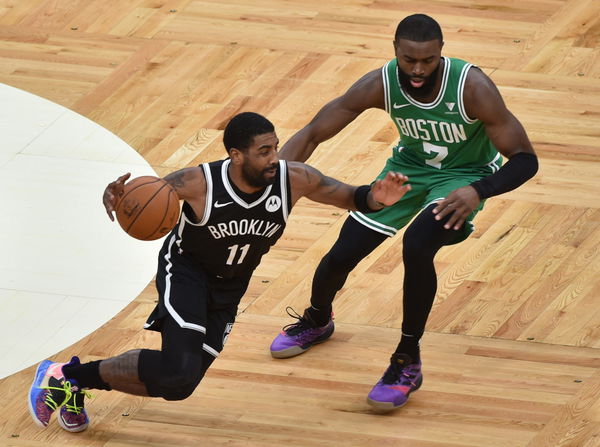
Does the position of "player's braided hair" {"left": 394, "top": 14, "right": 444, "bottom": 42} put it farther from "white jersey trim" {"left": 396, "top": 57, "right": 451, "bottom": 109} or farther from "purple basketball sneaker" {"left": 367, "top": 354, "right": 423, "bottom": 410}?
"purple basketball sneaker" {"left": 367, "top": 354, "right": 423, "bottom": 410}

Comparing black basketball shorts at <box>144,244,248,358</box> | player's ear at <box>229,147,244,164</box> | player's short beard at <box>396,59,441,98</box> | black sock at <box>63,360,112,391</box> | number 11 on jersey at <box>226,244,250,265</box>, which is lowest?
black sock at <box>63,360,112,391</box>

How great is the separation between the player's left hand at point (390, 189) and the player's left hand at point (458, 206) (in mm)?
192

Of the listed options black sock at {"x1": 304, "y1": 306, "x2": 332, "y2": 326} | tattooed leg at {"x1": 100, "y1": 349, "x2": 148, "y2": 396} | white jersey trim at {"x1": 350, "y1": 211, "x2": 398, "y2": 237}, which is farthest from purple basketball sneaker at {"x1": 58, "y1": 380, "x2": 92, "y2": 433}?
white jersey trim at {"x1": 350, "y1": 211, "x2": 398, "y2": 237}

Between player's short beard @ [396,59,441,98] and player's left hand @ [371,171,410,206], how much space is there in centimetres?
46

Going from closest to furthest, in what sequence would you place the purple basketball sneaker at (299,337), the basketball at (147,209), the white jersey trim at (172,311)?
the basketball at (147,209), the white jersey trim at (172,311), the purple basketball sneaker at (299,337)

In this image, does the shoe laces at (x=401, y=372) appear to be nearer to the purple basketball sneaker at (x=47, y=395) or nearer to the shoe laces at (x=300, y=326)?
the shoe laces at (x=300, y=326)

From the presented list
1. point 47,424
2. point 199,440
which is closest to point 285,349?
point 199,440

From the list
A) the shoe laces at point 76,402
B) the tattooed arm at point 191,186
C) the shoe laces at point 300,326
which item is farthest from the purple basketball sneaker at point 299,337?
the tattooed arm at point 191,186

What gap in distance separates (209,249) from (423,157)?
3.33 ft

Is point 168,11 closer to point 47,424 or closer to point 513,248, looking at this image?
point 513,248

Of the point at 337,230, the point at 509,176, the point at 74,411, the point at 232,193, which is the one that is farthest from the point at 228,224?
the point at 337,230

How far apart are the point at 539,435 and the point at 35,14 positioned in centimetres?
531

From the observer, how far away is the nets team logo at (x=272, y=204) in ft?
16.7

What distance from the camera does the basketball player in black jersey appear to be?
5.01 m
